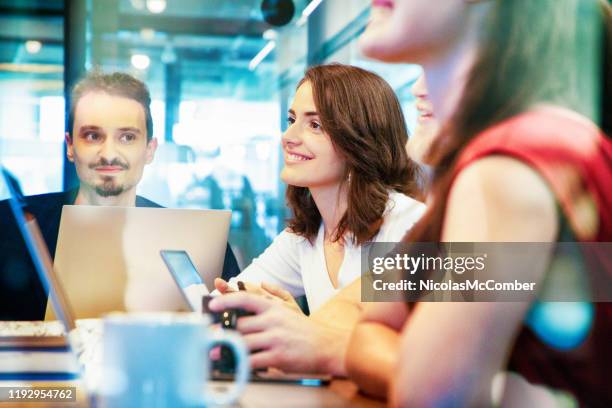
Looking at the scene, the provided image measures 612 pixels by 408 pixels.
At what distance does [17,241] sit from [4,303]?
0.54 feet

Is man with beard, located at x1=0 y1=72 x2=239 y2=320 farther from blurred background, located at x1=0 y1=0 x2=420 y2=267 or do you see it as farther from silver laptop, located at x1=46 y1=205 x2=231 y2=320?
blurred background, located at x1=0 y1=0 x2=420 y2=267

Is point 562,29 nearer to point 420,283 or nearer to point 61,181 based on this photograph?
point 420,283

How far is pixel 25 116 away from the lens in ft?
14.8

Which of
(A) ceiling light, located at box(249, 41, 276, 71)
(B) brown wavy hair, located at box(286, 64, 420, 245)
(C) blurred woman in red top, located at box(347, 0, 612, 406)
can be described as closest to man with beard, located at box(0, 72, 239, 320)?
(B) brown wavy hair, located at box(286, 64, 420, 245)

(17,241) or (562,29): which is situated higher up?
(562,29)

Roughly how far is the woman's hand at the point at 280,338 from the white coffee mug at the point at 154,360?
1.41 ft

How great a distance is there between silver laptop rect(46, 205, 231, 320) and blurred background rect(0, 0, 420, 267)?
3.07m

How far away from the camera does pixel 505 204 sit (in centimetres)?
73

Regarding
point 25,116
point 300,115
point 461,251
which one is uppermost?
point 25,116

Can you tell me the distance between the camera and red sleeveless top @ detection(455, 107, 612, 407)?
0.74 meters

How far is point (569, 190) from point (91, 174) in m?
1.74

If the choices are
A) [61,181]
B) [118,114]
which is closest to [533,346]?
[118,114]

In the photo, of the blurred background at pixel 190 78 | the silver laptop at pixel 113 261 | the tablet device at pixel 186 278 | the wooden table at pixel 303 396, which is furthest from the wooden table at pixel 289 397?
the blurred background at pixel 190 78

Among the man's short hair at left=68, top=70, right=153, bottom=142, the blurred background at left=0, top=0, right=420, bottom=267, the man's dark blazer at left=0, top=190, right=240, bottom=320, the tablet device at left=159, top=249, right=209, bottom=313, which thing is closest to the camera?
the tablet device at left=159, top=249, right=209, bottom=313
